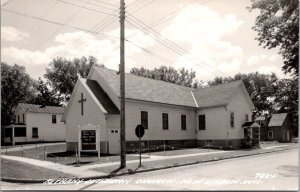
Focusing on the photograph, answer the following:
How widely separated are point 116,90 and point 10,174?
46.1ft

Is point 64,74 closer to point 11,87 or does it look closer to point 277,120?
point 11,87

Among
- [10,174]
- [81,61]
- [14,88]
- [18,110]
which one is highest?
[81,61]

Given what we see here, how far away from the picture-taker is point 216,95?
3741 cm

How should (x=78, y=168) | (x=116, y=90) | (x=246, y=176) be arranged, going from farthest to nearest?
(x=116, y=90) < (x=78, y=168) < (x=246, y=176)

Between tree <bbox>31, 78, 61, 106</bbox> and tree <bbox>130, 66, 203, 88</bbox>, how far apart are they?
60.1ft

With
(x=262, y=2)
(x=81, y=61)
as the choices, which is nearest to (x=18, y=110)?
(x=81, y=61)

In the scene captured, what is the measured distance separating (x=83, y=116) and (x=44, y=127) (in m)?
23.0

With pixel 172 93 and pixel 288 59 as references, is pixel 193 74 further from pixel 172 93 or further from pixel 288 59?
pixel 288 59

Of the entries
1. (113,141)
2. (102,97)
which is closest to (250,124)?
(113,141)

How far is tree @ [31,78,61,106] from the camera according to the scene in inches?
2793

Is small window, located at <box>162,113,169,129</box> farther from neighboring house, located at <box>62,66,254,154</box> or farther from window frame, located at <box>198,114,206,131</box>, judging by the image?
window frame, located at <box>198,114,206,131</box>

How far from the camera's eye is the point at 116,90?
2942 centimetres

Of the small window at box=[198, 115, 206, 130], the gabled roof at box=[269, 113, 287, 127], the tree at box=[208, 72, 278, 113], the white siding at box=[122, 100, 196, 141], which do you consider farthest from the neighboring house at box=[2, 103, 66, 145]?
the tree at box=[208, 72, 278, 113]

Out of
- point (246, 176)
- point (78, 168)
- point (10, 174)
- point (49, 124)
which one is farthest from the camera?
point (49, 124)
